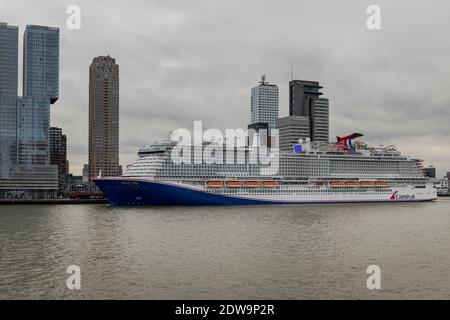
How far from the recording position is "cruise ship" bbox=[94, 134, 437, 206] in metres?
68.3

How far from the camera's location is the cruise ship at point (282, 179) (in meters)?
68.3

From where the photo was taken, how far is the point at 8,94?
155625 millimetres

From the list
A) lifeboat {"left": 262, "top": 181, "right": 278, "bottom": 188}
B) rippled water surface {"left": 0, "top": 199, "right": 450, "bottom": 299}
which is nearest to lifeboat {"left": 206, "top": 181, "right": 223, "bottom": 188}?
lifeboat {"left": 262, "top": 181, "right": 278, "bottom": 188}

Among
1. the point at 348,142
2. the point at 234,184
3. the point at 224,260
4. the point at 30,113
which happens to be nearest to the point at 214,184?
→ the point at 234,184

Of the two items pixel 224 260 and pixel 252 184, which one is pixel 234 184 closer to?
pixel 252 184

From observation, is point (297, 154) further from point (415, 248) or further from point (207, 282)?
point (207, 282)

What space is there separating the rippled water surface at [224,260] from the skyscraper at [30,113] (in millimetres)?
111700

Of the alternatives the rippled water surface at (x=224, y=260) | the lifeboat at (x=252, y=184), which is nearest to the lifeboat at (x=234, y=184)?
the lifeboat at (x=252, y=184)

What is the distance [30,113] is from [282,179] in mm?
106193

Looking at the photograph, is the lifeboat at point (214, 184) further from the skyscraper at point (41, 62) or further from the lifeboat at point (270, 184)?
the skyscraper at point (41, 62)

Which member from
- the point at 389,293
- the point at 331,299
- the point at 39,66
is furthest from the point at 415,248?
the point at 39,66

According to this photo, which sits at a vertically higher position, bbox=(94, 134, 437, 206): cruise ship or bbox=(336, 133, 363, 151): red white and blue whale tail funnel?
bbox=(336, 133, 363, 151): red white and blue whale tail funnel

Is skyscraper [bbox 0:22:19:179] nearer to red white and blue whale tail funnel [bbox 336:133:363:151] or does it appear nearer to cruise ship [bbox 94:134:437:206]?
cruise ship [bbox 94:134:437:206]

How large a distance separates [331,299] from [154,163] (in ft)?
178
